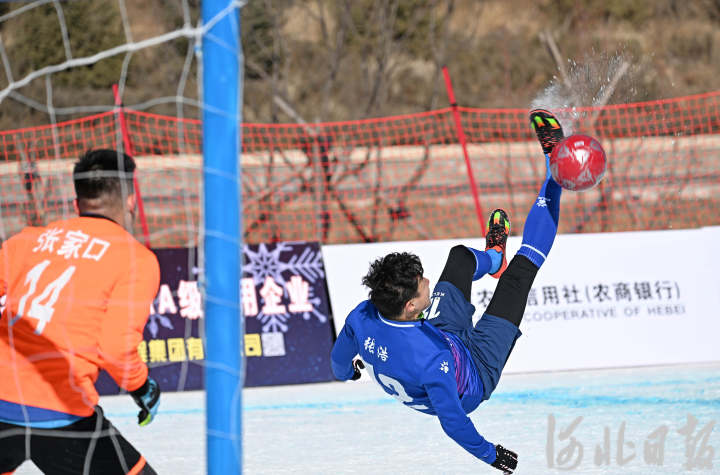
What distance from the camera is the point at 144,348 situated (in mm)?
8070

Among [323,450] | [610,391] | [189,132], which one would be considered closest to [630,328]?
[610,391]

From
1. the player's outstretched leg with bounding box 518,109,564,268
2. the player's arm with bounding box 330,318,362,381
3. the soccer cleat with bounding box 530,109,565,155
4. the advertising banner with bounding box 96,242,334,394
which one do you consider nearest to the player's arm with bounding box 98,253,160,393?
the player's arm with bounding box 330,318,362,381

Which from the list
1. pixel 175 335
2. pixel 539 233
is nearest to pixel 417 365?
pixel 539 233

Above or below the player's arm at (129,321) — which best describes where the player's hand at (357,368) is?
below

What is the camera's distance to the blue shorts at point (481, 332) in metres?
4.34

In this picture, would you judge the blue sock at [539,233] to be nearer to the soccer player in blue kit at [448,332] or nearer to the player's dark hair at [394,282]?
the soccer player in blue kit at [448,332]

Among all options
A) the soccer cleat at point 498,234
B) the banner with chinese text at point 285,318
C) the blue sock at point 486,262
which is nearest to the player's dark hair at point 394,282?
the blue sock at point 486,262

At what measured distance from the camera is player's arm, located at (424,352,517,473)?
381cm

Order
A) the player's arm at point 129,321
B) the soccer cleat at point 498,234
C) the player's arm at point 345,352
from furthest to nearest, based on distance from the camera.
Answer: the soccer cleat at point 498,234 < the player's arm at point 345,352 < the player's arm at point 129,321

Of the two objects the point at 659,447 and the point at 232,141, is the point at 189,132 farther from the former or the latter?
the point at 232,141

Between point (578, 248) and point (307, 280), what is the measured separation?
2.65 m

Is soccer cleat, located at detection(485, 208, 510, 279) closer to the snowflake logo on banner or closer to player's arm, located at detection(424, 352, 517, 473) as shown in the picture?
player's arm, located at detection(424, 352, 517, 473)

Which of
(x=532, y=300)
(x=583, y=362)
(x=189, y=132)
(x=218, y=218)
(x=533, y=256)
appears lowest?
(x=583, y=362)

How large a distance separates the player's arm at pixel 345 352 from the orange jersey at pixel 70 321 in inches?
60.7
